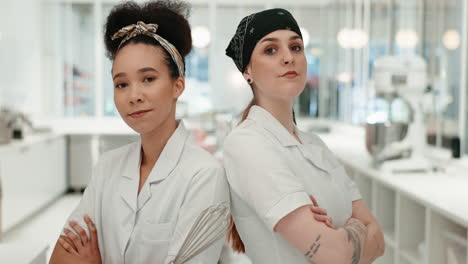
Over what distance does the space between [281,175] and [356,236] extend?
215 millimetres

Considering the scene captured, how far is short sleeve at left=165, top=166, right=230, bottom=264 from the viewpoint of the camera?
3.79 feet

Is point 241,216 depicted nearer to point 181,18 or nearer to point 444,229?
point 181,18

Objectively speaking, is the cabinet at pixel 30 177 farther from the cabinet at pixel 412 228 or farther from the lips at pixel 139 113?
the lips at pixel 139 113

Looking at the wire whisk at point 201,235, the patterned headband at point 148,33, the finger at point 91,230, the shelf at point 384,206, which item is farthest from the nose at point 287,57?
the shelf at point 384,206

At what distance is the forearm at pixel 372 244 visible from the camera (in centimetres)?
120

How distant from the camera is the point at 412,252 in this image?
9.14 ft

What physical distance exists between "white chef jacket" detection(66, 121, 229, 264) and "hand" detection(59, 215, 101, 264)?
21 mm

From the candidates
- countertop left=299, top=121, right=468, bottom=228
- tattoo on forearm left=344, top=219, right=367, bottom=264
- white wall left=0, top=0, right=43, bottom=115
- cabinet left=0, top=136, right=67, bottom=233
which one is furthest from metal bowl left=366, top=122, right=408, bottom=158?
white wall left=0, top=0, right=43, bottom=115

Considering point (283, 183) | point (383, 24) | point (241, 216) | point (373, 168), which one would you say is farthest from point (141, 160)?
point (383, 24)

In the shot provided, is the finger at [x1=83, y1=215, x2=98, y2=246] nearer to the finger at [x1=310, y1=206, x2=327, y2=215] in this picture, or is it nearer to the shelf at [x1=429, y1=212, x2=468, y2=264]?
the finger at [x1=310, y1=206, x2=327, y2=215]

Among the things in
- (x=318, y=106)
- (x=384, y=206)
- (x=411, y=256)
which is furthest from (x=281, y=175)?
(x=318, y=106)

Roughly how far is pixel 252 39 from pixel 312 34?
22.7ft

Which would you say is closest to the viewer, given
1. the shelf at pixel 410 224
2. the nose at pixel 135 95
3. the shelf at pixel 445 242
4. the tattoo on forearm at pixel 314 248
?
the tattoo on forearm at pixel 314 248

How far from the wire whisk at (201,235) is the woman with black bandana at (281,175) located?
8 cm
